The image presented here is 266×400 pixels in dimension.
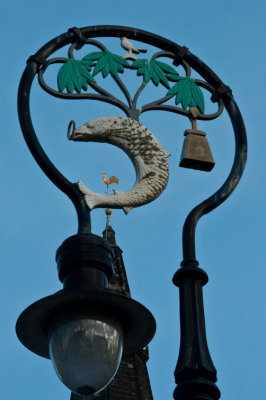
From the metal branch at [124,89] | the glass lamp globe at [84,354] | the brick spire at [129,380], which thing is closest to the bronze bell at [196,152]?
the metal branch at [124,89]

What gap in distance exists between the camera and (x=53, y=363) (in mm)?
6227

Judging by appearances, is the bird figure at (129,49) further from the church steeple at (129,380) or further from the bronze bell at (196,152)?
the church steeple at (129,380)

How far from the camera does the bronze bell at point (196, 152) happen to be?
7.94m

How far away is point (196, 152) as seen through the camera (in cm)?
798

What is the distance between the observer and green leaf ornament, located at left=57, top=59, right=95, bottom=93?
805 centimetres

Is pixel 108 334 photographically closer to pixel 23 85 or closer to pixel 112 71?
pixel 23 85

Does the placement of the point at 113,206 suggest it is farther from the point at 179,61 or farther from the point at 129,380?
the point at 129,380

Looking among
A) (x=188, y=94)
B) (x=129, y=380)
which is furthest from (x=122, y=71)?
(x=129, y=380)

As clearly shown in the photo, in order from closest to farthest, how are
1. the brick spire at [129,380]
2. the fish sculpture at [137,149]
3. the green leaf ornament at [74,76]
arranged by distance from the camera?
the fish sculpture at [137,149], the green leaf ornament at [74,76], the brick spire at [129,380]

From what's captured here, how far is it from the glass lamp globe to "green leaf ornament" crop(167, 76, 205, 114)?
2.72m

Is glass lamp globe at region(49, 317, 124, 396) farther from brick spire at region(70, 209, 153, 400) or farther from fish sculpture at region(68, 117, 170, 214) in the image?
brick spire at region(70, 209, 153, 400)

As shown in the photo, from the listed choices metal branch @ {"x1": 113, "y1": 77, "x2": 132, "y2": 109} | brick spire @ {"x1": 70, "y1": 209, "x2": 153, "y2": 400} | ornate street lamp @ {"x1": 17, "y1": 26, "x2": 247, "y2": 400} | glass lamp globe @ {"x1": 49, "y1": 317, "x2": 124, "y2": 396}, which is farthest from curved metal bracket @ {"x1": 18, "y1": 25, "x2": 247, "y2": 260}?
brick spire @ {"x1": 70, "y1": 209, "x2": 153, "y2": 400}

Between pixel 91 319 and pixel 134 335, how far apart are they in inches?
20.9

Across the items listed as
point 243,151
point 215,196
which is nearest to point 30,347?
point 215,196
